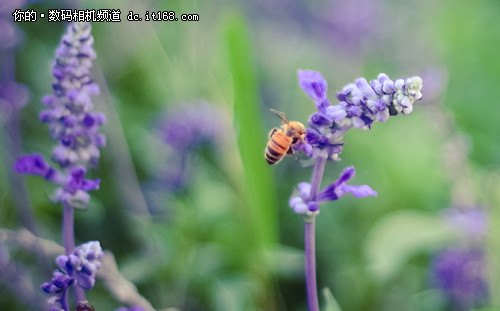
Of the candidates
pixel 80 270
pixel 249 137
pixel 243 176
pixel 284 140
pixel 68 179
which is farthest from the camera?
pixel 243 176

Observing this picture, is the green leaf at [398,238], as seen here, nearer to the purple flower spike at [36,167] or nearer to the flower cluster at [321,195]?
the flower cluster at [321,195]

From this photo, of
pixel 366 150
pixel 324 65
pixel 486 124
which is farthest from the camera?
pixel 324 65

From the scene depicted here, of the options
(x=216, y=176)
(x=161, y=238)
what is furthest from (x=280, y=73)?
(x=161, y=238)

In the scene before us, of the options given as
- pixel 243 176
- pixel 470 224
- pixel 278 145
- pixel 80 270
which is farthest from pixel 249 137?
pixel 80 270

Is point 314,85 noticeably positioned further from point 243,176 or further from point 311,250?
point 243,176

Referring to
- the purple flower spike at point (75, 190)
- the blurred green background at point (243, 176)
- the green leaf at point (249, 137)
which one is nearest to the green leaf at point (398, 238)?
the blurred green background at point (243, 176)

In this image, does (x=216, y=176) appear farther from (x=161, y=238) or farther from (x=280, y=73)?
(x=280, y=73)

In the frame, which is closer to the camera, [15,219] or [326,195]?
[326,195]
